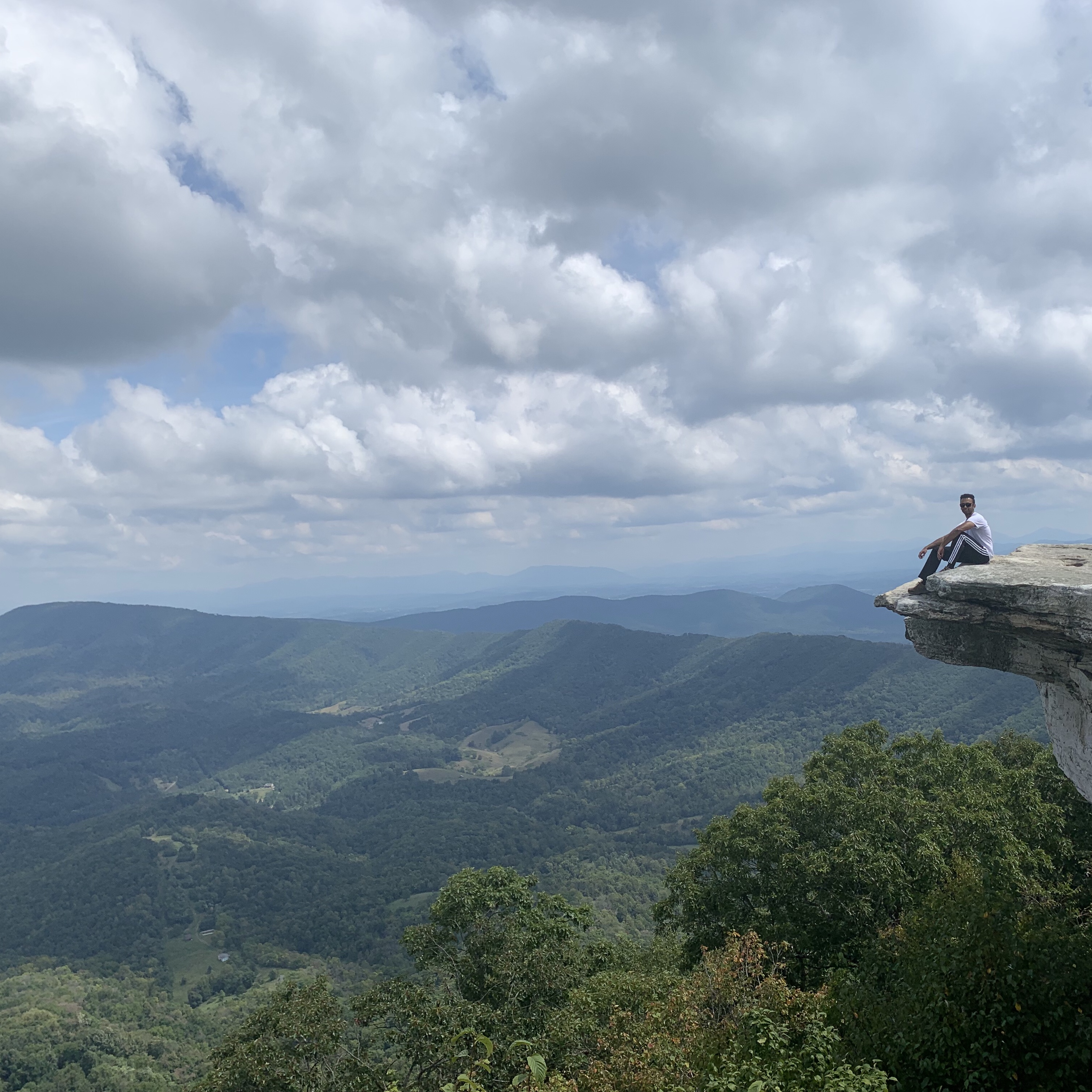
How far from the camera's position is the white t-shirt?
1780 cm

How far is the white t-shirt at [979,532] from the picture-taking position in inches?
701

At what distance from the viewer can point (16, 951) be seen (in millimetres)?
187500

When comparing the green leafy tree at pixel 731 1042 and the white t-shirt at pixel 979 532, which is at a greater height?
the white t-shirt at pixel 979 532

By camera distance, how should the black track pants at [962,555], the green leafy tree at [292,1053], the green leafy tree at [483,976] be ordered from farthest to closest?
the green leafy tree at [483,976] → the green leafy tree at [292,1053] → the black track pants at [962,555]

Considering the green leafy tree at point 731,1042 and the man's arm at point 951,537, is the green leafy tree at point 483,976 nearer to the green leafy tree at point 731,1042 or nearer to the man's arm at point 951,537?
the green leafy tree at point 731,1042

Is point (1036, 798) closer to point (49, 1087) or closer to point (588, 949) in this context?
point (588, 949)

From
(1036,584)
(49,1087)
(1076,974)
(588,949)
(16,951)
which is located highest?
(1036,584)

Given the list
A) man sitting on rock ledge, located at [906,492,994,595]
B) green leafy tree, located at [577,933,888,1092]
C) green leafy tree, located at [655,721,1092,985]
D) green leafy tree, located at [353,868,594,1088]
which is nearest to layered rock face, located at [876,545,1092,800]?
man sitting on rock ledge, located at [906,492,994,595]

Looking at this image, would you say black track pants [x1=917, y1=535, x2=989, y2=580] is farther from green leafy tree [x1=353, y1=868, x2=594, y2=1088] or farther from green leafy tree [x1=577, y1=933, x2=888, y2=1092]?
green leafy tree [x1=353, y1=868, x2=594, y2=1088]

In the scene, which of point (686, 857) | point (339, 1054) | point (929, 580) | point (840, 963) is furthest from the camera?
point (686, 857)

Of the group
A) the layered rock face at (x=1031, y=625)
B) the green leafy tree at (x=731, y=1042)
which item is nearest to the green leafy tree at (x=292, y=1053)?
the green leafy tree at (x=731, y=1042)

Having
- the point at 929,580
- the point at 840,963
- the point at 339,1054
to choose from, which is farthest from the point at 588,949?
the point at 929,580

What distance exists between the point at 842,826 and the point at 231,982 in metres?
191

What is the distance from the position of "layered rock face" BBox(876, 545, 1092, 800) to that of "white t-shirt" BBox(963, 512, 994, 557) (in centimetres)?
49
